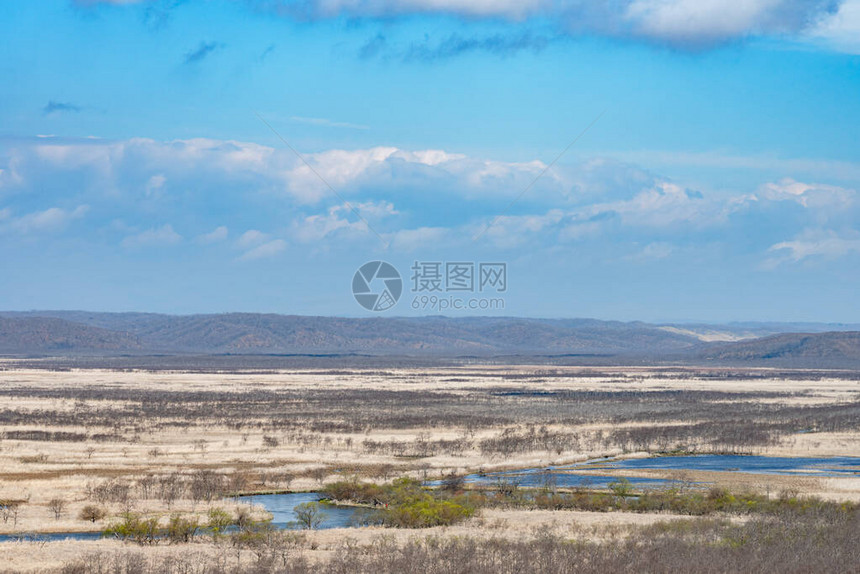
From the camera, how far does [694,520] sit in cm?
3456

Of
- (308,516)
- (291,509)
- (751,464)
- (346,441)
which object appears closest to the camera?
(308,516)

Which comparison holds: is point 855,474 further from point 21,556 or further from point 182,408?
point 182,408

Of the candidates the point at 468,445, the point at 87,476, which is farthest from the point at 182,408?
the point at 87,476

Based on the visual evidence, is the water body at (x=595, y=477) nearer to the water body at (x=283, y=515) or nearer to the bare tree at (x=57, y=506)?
the water body at (x=283, y=515)

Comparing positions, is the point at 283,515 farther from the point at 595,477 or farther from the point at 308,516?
the point at 595,477

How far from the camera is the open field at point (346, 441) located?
35.2 meters

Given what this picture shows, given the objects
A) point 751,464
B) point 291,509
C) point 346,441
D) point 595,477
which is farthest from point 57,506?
point 751,464

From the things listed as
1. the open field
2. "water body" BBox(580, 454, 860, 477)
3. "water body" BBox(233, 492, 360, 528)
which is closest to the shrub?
the open field

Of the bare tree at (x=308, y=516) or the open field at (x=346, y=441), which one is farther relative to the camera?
the open field at (x=346, y=441)

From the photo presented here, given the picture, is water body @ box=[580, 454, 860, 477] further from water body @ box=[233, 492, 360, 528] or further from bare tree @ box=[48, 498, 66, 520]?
bare tree @ box=[48, 498, 66, 520]

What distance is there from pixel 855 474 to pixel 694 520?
19286 mm

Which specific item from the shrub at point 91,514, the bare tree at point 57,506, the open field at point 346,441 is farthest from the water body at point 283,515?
the bare tree at point 57,506

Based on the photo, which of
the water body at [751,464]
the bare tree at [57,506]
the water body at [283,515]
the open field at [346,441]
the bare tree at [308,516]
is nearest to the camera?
the water body at [283,515]

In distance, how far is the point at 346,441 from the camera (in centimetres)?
6197
